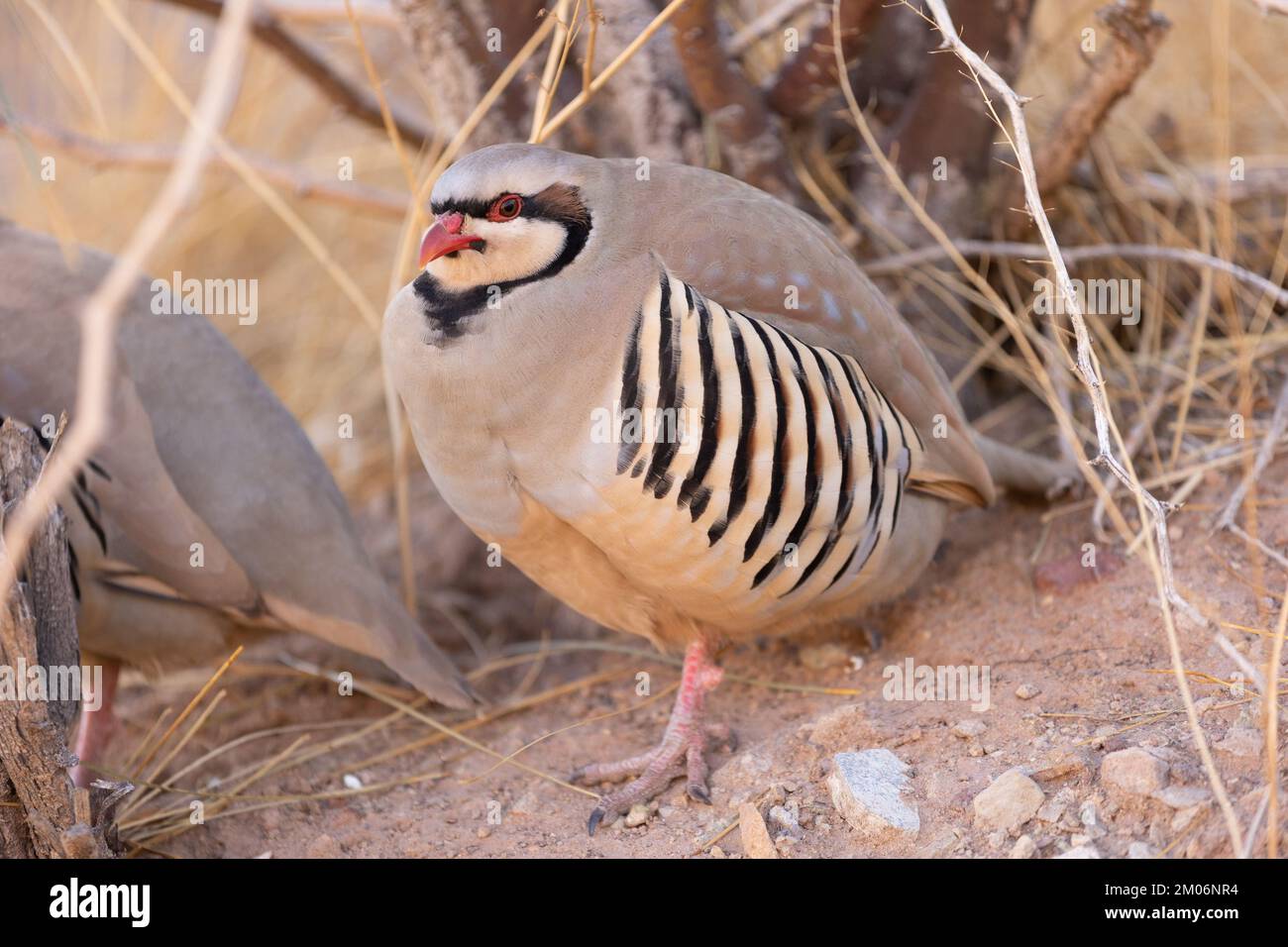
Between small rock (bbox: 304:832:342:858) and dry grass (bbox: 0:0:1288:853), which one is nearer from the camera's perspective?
small rock (bbox: 304:832:342:858)

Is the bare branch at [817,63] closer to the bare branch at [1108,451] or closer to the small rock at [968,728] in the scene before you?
the bare branch at [1108,451]

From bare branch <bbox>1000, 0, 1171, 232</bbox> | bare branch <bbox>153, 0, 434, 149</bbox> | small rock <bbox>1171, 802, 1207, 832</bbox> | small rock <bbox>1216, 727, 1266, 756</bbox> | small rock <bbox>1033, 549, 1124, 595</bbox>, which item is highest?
bare branch <bbox>153, 0, 434, 149</bbox>

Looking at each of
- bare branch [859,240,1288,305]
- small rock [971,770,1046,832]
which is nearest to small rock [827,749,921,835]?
small rock [971,770,1046,832]

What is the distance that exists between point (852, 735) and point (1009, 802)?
1.86 feet

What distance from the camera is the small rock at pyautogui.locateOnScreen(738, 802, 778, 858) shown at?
111 inches

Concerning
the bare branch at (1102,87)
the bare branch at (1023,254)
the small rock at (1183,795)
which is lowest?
the small rock at (1183,795)

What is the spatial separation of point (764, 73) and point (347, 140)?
3.50 meters

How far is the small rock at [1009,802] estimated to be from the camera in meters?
2.64

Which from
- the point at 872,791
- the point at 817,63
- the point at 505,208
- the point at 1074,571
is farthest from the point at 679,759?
the point at 817,63

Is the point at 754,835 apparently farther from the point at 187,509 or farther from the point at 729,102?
the point at 729,102

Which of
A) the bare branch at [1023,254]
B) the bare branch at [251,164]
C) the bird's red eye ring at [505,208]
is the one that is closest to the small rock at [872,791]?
the bird's red eye ring at [505,208]

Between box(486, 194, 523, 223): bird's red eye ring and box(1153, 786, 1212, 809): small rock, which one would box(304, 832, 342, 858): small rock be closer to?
box(486, 194, 523, 223): bird's red eye ring

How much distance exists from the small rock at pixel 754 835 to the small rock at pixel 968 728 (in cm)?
54
